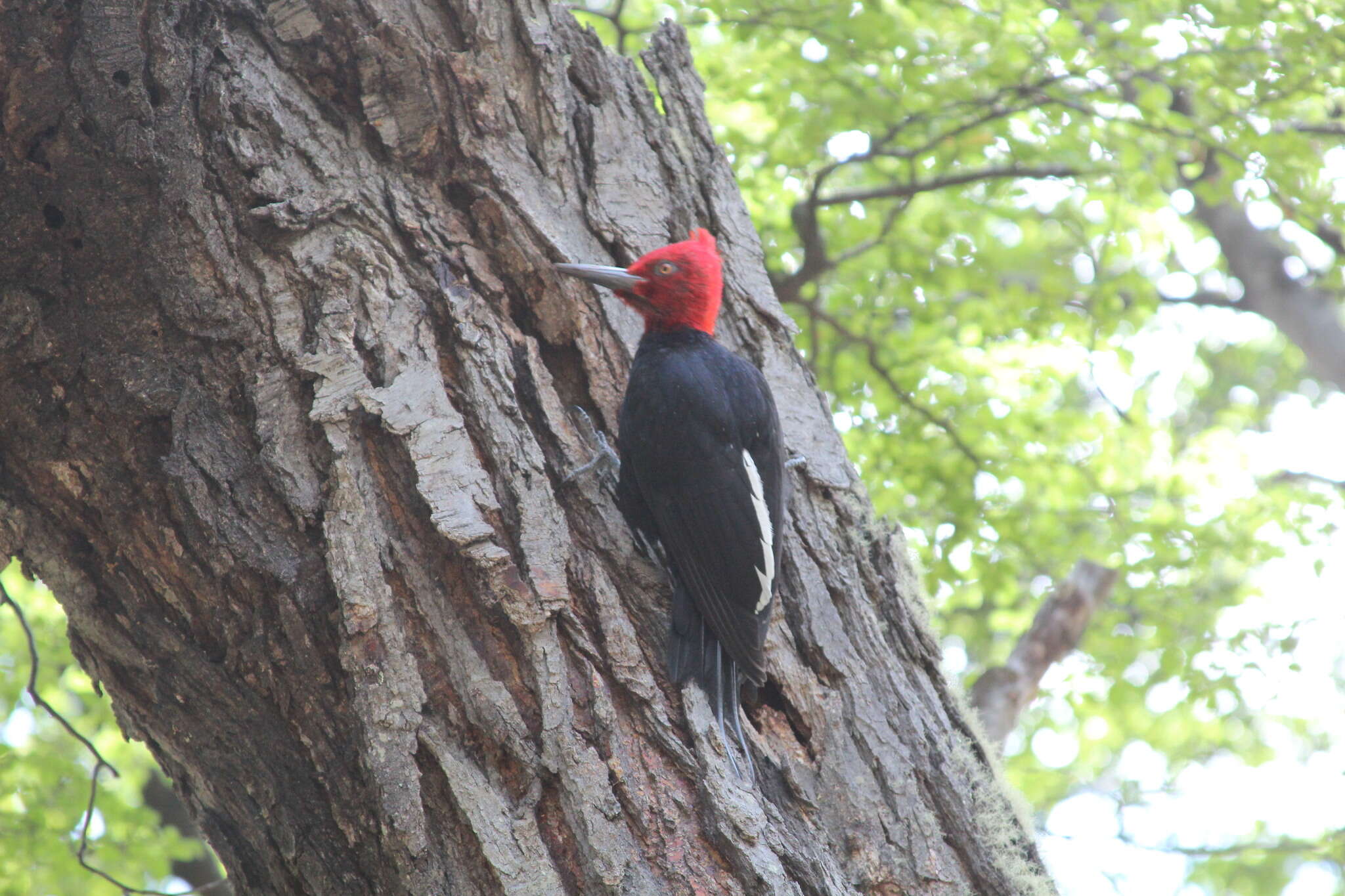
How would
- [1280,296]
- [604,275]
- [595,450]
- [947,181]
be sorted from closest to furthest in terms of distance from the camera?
[595,450] → [604,275] → [947,181] → [1280,296]

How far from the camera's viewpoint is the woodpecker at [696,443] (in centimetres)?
228

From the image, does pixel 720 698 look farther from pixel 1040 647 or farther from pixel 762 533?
pixel 1040 647

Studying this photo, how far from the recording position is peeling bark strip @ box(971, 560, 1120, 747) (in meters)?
4.09

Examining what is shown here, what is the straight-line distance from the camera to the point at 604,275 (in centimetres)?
247

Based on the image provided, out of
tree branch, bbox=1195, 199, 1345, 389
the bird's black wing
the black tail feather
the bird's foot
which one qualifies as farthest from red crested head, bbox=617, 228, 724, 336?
tree branch, bbox=1195, 199, 1345, 389

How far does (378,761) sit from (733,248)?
1.68m

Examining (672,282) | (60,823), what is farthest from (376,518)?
(60,823)

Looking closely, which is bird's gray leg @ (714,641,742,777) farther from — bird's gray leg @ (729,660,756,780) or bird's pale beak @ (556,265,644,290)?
bird's pale beak @ (556,265,644,290)

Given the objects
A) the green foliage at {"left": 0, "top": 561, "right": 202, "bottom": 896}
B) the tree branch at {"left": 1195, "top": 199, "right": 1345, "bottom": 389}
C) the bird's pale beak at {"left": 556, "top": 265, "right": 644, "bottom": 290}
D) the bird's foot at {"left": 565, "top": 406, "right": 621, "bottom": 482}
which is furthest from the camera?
the tree branch at {"left": 1195, "top": 199, "right": 1345, "bottom": 389}

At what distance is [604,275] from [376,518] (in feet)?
2.99

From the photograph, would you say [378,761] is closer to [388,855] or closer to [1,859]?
[388,855]

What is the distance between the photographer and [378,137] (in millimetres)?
2352

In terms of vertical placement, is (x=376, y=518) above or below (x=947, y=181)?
below

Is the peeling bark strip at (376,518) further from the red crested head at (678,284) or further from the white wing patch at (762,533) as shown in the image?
the red crested head at (678,284)
